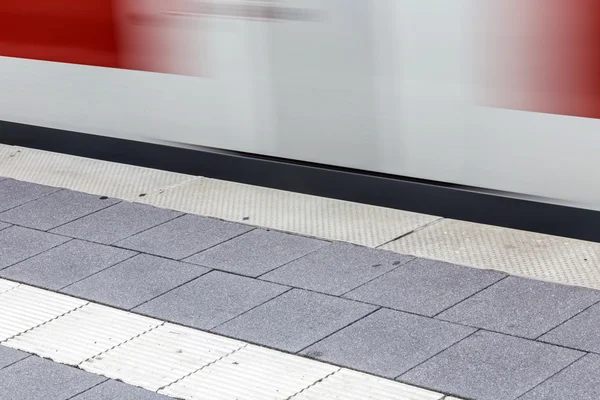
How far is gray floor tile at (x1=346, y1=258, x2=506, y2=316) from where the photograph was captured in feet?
14.8

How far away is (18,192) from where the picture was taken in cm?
648

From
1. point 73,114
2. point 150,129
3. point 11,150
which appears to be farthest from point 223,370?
point 11,150

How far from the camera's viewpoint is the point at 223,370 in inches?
161

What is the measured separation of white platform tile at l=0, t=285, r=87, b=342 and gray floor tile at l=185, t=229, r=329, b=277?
2.21ft

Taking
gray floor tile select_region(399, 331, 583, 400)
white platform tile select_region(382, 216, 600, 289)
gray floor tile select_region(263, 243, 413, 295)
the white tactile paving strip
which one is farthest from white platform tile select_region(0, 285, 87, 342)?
gray floor tile select_region(399, 331, 583, 400)

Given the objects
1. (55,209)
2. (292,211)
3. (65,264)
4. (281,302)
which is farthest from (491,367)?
(55,209)

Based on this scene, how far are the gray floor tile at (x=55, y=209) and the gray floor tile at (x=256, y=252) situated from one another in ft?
3.51

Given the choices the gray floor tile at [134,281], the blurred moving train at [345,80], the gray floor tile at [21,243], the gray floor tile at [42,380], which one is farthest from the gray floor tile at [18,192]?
the gray floor tile at [42,380]

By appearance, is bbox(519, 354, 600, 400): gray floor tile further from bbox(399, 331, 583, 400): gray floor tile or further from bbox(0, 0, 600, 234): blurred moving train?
bbox(0, 0, 600, 234): blurred moving train

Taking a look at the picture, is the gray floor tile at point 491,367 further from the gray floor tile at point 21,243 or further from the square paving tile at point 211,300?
the gray floor tile at point 21,243

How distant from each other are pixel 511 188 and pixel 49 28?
10.7ft

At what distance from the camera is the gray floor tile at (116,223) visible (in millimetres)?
5652

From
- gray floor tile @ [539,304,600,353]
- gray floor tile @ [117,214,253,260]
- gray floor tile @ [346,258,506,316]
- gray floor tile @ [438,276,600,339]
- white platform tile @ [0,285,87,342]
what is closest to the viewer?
Result: gray floor tile @ [539,304,600,353]

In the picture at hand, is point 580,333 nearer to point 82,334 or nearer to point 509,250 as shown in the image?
point 509,250
